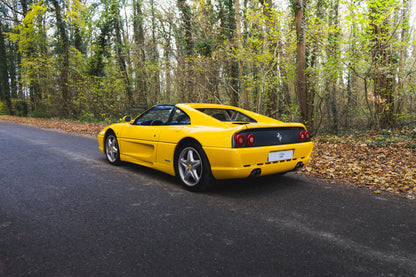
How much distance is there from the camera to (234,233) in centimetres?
265

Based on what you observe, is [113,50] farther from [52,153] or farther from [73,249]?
[73,249]

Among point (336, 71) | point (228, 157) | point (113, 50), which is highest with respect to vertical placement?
point (113, 50)

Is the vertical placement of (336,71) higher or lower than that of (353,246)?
higher

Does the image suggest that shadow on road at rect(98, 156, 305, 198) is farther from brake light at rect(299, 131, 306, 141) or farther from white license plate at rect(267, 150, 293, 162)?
brake light at rect(299, 131, 306, 141)

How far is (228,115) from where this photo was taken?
4781 mm

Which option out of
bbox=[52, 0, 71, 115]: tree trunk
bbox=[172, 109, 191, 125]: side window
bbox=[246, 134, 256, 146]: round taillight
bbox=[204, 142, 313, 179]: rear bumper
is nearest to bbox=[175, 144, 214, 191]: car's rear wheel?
bbox=[204, 142, 313, 179]: rear bumper

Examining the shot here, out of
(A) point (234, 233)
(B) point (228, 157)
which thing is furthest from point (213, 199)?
(A) point (234, 233)

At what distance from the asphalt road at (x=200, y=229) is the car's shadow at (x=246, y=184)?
30 mm

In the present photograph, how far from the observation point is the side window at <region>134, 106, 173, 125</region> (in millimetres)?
4762

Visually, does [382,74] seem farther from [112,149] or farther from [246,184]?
[112,149]

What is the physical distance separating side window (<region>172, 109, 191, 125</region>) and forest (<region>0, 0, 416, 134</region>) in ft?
18.5

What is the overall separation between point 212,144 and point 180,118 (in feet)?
3.29

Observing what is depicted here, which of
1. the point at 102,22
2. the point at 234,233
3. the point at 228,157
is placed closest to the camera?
the point at 234,233

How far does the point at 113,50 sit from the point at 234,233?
61.7 ft
